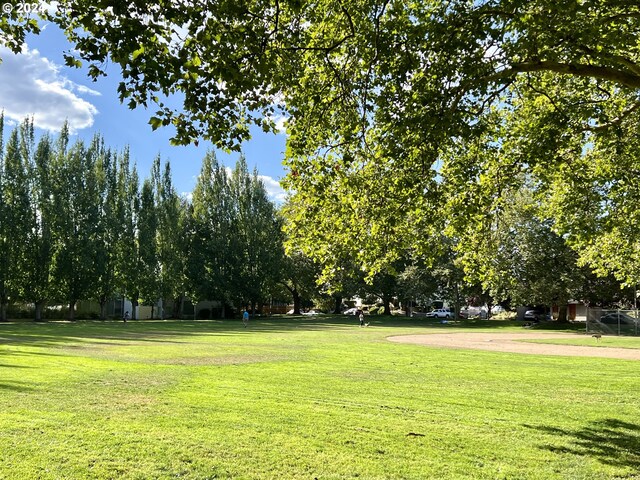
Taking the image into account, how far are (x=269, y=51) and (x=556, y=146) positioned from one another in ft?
19.7

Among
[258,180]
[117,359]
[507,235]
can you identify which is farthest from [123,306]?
[117,359]

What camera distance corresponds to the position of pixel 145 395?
9711 mm

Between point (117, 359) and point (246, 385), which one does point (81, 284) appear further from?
point (246, 385)

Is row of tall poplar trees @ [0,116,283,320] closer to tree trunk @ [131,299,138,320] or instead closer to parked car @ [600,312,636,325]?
tree trunk @ [131,299,138,320]

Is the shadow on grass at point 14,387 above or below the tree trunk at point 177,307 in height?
above

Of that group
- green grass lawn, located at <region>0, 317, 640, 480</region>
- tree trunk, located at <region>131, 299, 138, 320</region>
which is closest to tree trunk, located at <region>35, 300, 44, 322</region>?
tree trunk, located at <region>131, 299, 138, 320</region>

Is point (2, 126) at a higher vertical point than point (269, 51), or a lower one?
higher

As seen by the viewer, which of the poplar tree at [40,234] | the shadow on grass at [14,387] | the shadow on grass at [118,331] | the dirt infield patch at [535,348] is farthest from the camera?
the poplar tree at [40,234]

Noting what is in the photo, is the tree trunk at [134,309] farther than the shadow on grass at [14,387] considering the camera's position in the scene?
Yes

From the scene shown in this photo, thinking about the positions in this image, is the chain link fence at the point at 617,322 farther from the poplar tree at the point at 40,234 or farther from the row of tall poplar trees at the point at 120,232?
the poplar tree at the point at 40,234

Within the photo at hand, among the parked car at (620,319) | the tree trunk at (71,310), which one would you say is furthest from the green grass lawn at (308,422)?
the tree trunk at (71,310)

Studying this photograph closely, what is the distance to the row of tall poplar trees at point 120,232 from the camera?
1868 inches

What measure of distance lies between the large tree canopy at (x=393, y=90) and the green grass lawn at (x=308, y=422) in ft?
11.5

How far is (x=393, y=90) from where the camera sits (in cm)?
942
